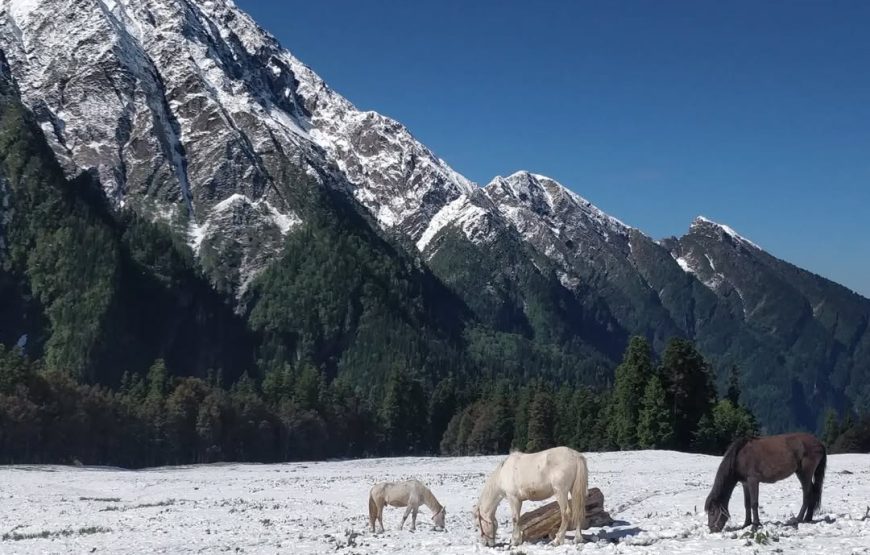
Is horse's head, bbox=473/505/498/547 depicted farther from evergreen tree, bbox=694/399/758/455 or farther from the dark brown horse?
evergreen tree, bbox=694/399/758/455

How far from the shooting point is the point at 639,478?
5312 centimetres

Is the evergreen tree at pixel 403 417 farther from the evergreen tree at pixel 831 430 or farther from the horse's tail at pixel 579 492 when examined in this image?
the horse's tail at pixel 579 492

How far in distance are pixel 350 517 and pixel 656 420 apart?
6524cm

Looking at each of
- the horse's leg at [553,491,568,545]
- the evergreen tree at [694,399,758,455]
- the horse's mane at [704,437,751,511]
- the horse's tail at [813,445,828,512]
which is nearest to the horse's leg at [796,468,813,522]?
the horse's tail at [813,445,828,512]

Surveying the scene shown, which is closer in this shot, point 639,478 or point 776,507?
point 776,507

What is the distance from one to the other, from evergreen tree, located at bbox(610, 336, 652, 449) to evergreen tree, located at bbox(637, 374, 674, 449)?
257cm

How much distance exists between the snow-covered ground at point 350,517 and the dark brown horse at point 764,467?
826 millimetres

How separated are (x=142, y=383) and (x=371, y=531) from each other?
422 feet

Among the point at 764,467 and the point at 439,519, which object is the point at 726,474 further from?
the point at 439,519

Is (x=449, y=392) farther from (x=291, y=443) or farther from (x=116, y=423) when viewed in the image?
(x=116, y=423)

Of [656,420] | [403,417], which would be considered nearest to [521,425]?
[403,417]

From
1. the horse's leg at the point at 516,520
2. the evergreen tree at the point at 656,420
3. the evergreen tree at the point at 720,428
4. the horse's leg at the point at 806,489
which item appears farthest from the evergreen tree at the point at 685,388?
the horse's leg at the point at 516,520

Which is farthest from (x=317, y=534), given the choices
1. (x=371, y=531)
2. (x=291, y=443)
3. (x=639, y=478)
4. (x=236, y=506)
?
(x=291, y=443)

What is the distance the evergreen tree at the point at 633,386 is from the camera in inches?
4003
